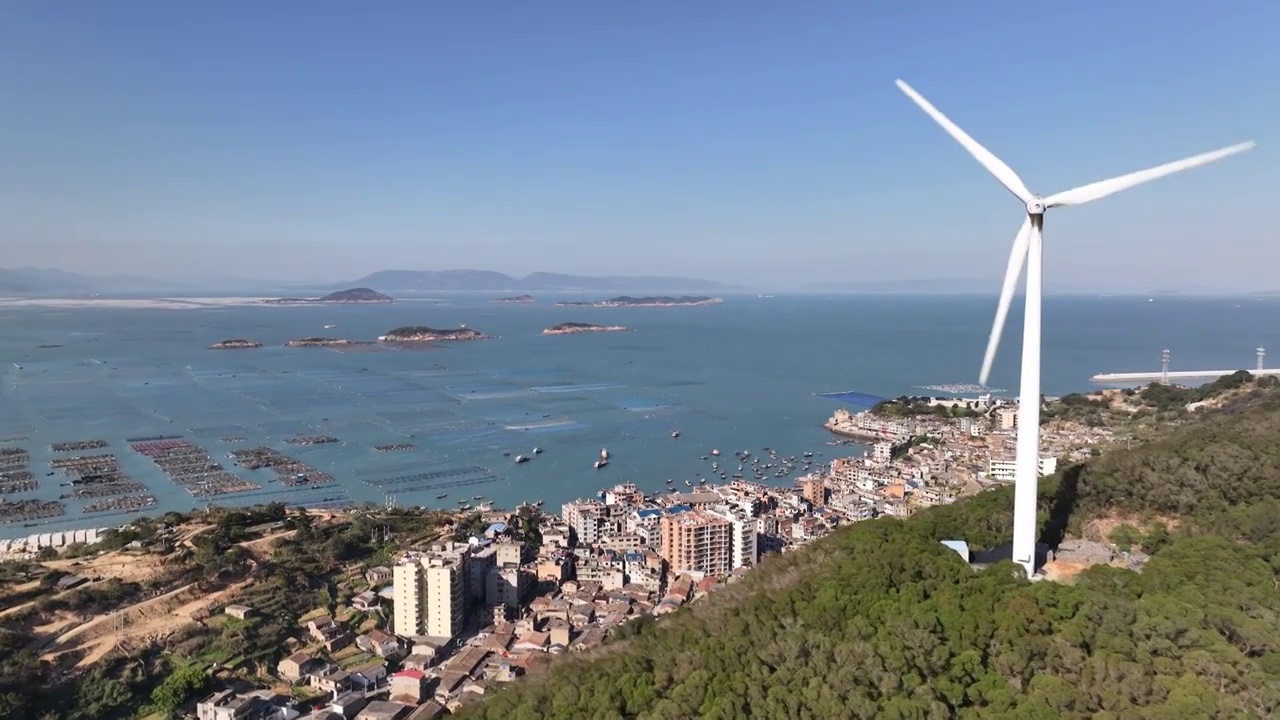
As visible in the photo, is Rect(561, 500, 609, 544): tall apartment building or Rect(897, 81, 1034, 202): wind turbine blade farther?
Rect(561, 500, 609, 544): tall apartment building

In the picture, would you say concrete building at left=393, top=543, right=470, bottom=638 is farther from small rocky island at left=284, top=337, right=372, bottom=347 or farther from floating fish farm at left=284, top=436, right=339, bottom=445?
small rocky island at left=284, top=337, right=372, bottom=347

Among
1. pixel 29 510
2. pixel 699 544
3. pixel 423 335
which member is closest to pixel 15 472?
pixel 29 510

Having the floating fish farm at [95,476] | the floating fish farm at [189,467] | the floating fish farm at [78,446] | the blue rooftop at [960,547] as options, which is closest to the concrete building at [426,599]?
the blue rooftop at [960,547]

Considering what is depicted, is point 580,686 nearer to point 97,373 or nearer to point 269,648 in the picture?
point 269,648

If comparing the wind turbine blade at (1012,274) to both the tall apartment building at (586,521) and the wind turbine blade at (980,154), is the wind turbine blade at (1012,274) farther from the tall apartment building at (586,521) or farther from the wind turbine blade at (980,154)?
the tall apartment building at (586,521)

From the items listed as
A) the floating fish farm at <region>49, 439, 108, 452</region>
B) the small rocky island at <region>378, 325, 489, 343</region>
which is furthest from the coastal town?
the small rocky island at <region>378, 325, 489, 343</region>
